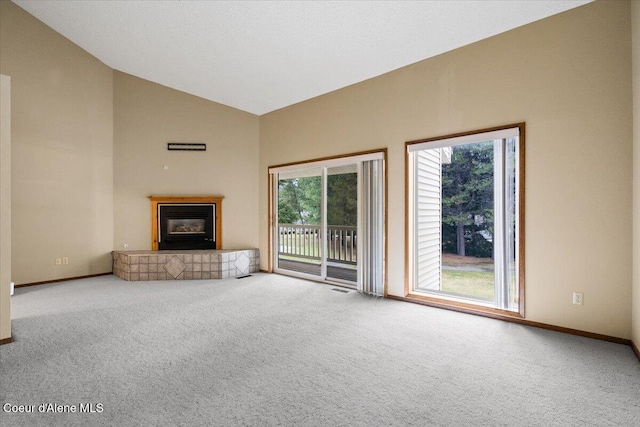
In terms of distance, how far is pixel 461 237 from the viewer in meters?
4.18

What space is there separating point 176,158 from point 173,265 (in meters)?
2.05

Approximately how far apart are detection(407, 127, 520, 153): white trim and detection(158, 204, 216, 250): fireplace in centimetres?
399

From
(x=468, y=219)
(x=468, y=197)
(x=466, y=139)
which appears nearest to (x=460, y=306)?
(x=468, y=219)

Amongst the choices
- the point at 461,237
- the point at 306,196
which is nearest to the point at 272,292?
the point at 306,196

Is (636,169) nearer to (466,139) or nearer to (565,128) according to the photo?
(565,128)

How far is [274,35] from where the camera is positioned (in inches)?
150

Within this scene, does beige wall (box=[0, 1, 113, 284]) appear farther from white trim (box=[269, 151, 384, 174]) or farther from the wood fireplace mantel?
white trim (box=[269, 151, 384, 174])

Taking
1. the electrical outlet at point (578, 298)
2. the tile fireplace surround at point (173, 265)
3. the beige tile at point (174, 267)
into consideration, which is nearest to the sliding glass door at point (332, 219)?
the tile fireplace surround at point (173, 265)

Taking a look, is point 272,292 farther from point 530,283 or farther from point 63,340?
point 530,283

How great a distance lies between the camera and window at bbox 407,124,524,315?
3.36m

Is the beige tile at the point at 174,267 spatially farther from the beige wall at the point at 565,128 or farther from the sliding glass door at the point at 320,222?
the beige wall at the point at 565,128

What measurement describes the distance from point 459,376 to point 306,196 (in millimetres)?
4113

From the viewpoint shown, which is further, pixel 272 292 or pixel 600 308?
pixel 272 292

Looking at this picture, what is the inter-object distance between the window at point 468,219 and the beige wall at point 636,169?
827 mm
